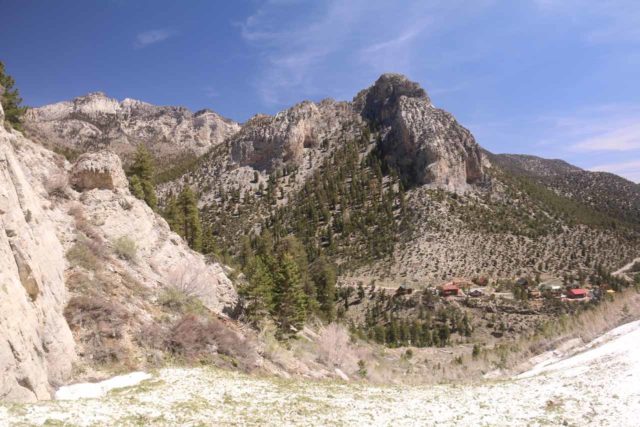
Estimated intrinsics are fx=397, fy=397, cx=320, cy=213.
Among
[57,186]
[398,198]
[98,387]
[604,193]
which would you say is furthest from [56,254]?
[604,193]

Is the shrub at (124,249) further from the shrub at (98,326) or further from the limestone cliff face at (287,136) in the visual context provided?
the limestone cliff face at (287,136)

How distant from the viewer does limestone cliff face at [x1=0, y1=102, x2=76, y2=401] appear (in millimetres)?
9446

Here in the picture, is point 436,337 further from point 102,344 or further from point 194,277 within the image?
point 102,344

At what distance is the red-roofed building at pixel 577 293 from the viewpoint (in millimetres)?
72750

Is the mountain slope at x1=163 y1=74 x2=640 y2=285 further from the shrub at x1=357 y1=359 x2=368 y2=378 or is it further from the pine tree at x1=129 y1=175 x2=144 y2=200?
the shrub at x1=357 y1=359 x2=368 y2=378

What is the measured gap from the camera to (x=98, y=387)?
1134cm

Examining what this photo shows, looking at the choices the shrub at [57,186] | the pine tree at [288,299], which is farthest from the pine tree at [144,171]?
the shrub at [57,186]

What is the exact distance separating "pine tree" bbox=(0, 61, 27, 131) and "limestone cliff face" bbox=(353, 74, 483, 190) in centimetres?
10886

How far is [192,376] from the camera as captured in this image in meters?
13.0

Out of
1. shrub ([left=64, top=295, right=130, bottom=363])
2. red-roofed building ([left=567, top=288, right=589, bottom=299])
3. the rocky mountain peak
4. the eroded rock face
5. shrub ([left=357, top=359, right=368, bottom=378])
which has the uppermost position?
the rocky mountain peak

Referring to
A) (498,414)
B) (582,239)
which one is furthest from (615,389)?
(582,239)

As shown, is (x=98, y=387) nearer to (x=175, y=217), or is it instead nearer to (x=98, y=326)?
(x=98, y=326)

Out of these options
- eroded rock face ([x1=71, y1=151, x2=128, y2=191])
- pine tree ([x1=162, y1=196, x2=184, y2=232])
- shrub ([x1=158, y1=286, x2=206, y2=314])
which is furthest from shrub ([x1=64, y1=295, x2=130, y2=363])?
pine tree ([x1=162, y1=196, x2=184, y2=232])

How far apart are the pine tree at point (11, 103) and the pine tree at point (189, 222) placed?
2217 cm
